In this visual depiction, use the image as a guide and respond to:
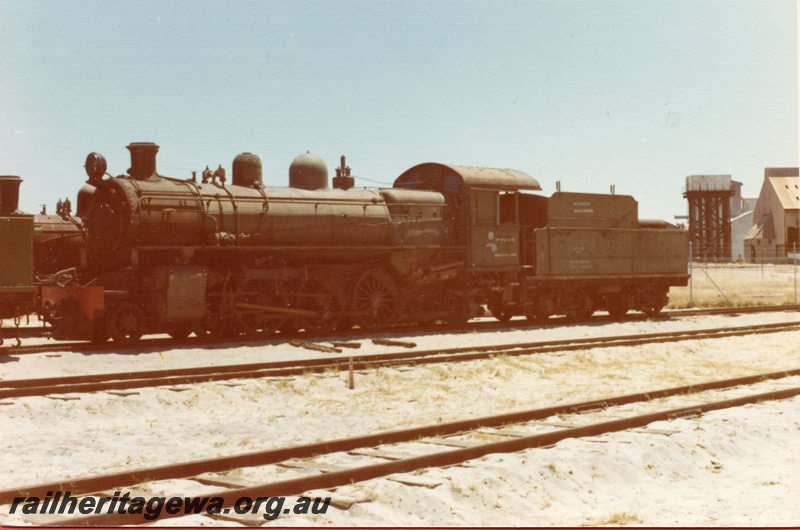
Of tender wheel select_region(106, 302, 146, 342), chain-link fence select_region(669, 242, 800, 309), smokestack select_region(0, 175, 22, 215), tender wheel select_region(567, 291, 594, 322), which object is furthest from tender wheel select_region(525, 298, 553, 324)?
smokestack select_region(0, 175, 22, 215)

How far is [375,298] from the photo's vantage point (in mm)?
18422

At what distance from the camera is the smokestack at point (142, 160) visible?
52.5ft

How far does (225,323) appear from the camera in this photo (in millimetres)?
16422

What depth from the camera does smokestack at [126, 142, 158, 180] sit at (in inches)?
630

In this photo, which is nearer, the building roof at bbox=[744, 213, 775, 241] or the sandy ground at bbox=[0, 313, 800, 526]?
the sandy ground at bbox=[0, 313, 800, 526]

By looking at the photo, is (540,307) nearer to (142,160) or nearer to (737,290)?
(142,160)

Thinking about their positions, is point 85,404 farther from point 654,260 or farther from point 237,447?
point 654,260

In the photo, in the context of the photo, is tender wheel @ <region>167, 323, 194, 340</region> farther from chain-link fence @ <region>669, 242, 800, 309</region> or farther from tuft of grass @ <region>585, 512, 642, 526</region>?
chain-link fence @ <region>669, 242, 800, 309</region>

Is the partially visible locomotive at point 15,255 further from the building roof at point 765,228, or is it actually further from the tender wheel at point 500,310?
the building roof at point 765,228

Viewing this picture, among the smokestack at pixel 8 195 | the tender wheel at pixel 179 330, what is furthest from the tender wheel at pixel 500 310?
the smokestack at pixel 8 195

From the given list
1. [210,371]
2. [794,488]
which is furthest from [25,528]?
[210,371]

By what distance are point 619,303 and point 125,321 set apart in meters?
14.3

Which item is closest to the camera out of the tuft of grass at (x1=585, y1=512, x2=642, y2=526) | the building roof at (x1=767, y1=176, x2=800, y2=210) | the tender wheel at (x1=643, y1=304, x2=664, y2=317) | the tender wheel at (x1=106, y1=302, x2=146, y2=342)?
the tuft of grass at (x1=585, y1=512, x2=642, y2=526)

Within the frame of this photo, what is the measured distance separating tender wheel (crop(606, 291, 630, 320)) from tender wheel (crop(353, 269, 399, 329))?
7.75 m
